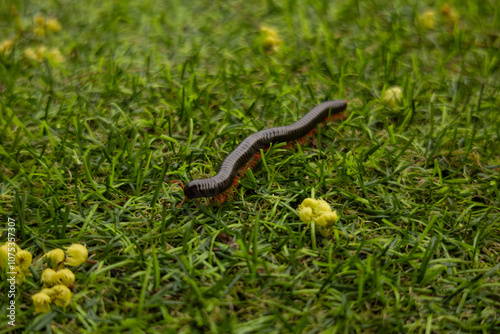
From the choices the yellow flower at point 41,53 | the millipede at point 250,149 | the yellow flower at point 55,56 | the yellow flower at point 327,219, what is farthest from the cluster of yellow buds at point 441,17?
the yellow flower at point 41,53

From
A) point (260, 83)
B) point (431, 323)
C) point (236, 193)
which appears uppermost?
point (260, 83)

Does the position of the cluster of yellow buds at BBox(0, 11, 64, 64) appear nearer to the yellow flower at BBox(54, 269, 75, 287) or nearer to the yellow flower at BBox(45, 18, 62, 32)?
the yellow flower at BBox(45, 18, 62, 32)

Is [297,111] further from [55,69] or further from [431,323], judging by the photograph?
[55,69]

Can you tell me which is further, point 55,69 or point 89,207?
point 55,69

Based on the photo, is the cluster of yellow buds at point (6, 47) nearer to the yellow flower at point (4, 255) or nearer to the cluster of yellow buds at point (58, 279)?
the yellow flower at point (4, 255)

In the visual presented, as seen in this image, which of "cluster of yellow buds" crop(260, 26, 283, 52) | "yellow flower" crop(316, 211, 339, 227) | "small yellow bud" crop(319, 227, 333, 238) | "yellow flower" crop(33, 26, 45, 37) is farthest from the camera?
"yellow flower" crop(33, 26, 45, 37)

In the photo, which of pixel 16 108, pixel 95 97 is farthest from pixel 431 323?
pixel 16 108

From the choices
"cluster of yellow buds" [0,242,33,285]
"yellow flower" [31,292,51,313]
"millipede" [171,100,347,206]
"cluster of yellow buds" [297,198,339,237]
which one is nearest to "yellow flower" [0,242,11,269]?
"cluster of yellow buds" [0,242,33,285]
